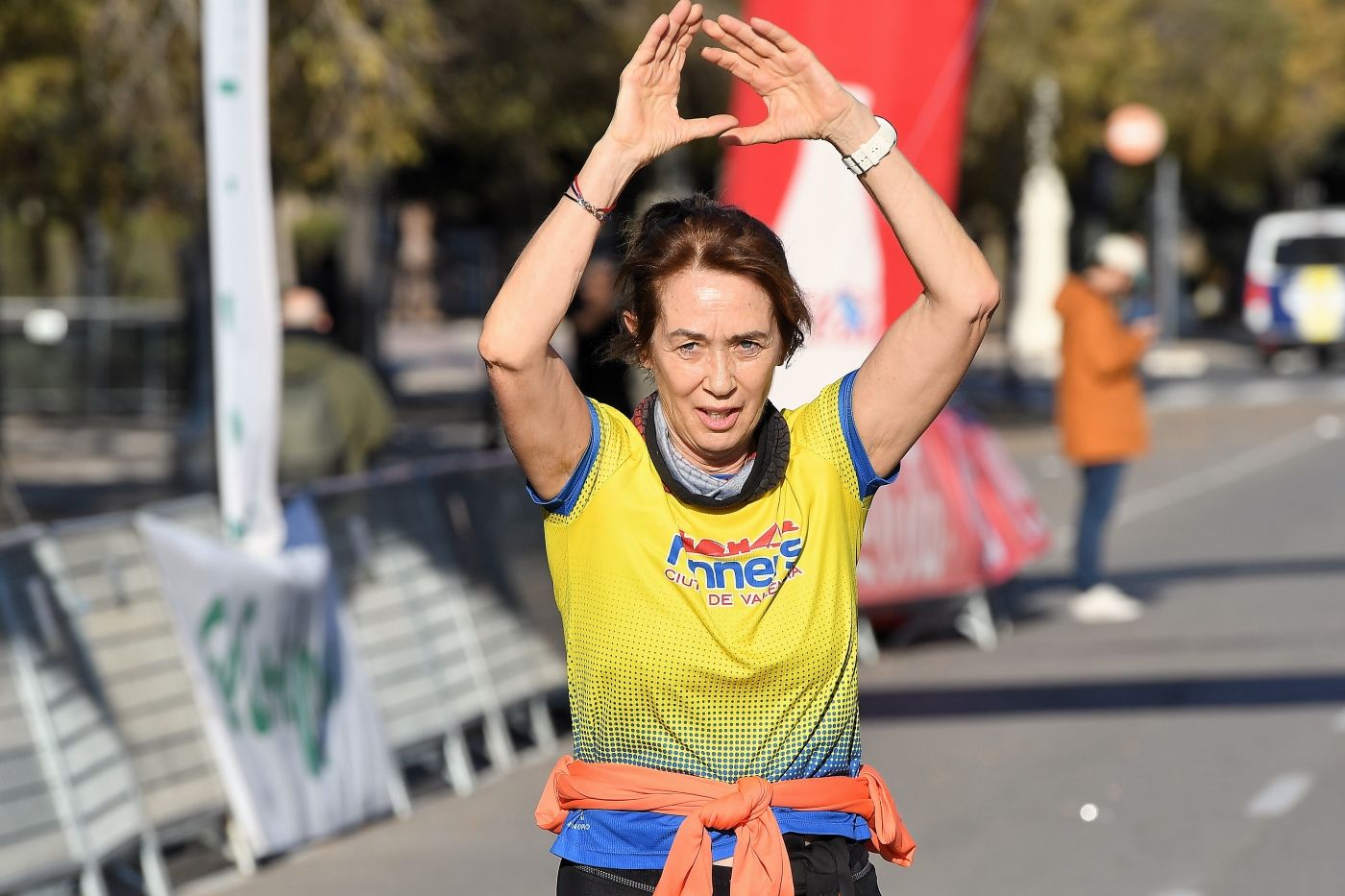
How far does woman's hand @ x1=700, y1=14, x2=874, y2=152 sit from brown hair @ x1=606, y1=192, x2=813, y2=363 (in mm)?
117

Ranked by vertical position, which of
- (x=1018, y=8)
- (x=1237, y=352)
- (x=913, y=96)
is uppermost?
(x=1018, y=8)

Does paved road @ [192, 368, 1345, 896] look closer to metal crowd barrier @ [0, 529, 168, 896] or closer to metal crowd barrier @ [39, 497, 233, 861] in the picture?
metal crowd barrier @ [39, 497, 233, 861]

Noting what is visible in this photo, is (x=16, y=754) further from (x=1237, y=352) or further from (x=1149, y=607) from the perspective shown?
(x=1237, y=352)

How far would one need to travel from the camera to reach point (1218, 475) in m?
20.0

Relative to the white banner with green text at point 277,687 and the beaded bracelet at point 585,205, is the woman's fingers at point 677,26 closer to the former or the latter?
the beaded bracelet at point 585,205

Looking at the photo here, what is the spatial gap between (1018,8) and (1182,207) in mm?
34169

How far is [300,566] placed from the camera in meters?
7.42

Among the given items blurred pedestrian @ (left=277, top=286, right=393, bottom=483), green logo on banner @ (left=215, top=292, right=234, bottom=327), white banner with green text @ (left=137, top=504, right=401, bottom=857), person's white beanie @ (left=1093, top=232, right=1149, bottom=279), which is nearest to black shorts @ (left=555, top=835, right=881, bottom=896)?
white banner with green text @ (left=137, top=504, right=401, bottom=857)

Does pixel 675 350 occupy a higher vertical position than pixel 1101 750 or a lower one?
higher

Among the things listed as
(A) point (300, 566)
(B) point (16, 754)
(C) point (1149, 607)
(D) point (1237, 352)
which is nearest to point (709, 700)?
(B) point (16, 754)

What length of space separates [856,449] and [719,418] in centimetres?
24

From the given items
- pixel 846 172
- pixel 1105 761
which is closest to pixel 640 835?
pixel 1105 761

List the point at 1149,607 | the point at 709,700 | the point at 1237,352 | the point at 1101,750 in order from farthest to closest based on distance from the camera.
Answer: the point at 1237,352
the point at 1149,607
the point at 1101,750
the point at 709,700

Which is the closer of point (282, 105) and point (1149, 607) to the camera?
point (1149, 607)
